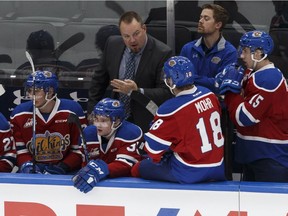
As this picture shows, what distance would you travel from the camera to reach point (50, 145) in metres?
5.02

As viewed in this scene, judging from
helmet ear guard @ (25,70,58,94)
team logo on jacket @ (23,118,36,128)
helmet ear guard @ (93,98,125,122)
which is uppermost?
Result: helmet ear guard @ (25,70,58,94)

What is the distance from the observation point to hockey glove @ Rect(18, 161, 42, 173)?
4675 mm

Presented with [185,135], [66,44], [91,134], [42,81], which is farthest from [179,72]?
[66,44]

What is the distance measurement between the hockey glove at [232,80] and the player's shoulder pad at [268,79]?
0.29 ft

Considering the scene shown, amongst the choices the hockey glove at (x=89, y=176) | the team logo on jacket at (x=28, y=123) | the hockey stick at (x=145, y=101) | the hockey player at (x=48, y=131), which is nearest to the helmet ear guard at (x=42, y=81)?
the hockey player at (x=48, y=131)

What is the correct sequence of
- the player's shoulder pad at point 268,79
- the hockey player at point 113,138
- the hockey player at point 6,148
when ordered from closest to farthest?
the player's shoulder pad at point 268,79, the hockey player at point 113,138, the hockey player at point 6,148

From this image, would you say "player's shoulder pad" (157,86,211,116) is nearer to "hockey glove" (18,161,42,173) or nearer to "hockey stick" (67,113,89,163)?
"hockey stick" (67,113,89,163)

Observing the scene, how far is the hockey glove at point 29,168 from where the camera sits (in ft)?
15.3

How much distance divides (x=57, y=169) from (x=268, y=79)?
48.9 inches

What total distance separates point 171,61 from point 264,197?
0.77 meters

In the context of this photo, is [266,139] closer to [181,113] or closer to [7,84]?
[181,113]

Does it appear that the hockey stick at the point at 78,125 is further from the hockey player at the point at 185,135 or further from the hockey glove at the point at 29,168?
the hockey player at the point at 185,135

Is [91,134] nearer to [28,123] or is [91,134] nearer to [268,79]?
[28,123]

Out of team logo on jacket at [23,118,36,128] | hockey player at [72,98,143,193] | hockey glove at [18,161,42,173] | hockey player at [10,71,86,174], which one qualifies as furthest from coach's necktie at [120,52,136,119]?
hockey glove at [18,161,42,173]
